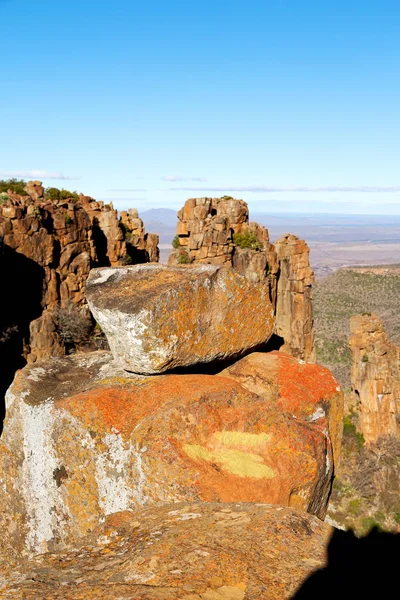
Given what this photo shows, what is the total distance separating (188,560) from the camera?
482cm

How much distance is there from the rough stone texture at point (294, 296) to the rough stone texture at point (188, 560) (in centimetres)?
3748

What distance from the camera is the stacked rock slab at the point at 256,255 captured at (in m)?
38.3

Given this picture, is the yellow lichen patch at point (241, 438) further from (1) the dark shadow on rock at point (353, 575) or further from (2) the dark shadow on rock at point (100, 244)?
(2) the dark shadow on rock at point (100, 244)

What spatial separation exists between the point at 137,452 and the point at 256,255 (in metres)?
33.4

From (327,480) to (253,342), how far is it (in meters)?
2.83

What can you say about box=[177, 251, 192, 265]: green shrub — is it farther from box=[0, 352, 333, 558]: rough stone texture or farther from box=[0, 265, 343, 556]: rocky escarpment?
box=[0, 352, 333, 558]: rough stone texture

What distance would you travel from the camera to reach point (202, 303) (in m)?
8.52

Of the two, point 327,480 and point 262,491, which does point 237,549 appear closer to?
point 262,491

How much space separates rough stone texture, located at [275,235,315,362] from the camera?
4297 centimetres

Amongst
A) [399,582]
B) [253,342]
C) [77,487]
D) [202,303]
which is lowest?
[77,487]

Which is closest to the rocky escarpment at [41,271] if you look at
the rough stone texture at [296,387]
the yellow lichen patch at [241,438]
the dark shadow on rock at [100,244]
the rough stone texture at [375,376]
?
the dark shadow on rock at [100,244]

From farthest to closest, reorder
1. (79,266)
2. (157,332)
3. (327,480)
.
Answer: (79,266) < (157,332) < (327,480)

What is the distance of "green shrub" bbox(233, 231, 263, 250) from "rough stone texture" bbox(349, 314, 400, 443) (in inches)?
572

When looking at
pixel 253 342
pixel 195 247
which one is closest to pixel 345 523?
pixel 195 247
